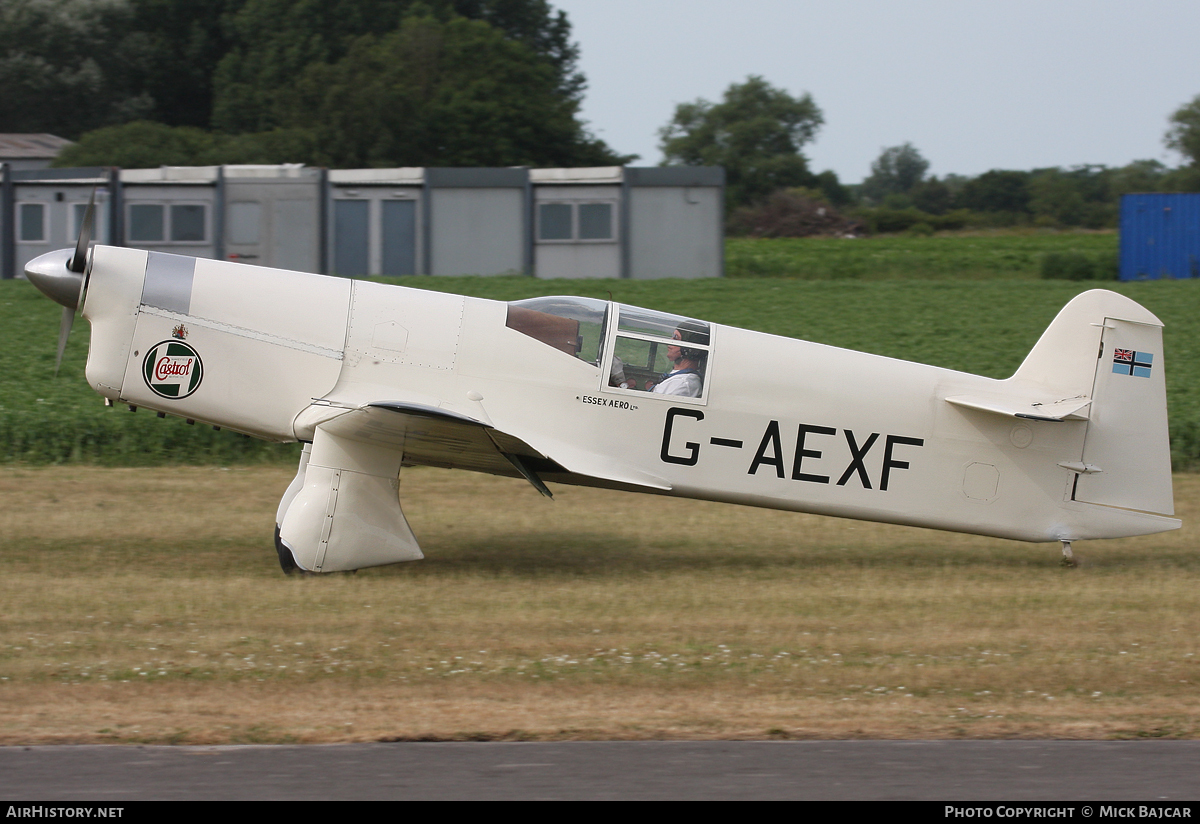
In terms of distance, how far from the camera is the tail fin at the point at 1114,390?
8766 mm

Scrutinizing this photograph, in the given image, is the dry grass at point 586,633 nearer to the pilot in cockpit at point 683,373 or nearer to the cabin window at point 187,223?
the pilot in cockpit at point 683,373

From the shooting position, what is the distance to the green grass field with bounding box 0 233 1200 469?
44.4 feet

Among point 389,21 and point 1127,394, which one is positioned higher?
point 389,21

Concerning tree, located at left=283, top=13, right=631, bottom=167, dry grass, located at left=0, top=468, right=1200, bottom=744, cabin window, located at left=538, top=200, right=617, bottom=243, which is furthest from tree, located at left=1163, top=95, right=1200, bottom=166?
dry grass, located at left=0, top=468, right=1200, bottom=744

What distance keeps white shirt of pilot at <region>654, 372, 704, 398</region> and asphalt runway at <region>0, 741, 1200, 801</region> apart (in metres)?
3.72

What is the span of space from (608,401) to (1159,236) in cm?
2640

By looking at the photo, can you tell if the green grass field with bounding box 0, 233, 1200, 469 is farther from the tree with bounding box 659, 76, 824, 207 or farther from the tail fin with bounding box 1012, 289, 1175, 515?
the tree with bounding box 659, 76, 824, 207

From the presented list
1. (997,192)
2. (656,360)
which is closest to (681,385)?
(656,360)

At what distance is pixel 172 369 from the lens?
8.19 m

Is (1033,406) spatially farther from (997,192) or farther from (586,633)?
(997,192)
